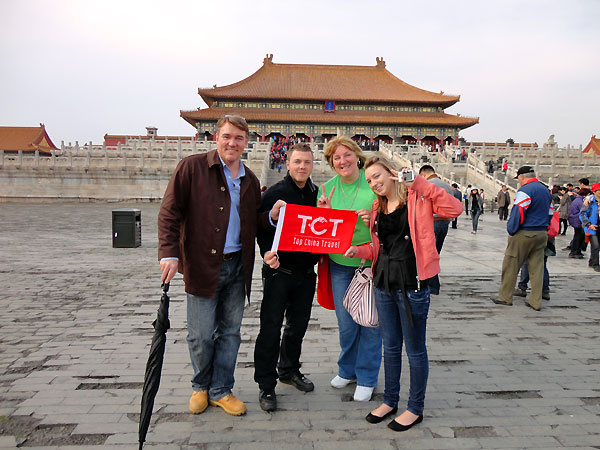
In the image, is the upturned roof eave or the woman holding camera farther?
the upturned roof eave

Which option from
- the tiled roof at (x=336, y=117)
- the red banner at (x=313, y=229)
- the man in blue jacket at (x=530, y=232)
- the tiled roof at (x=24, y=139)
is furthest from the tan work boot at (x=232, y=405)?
the tiled roof at (x=24, y=139)

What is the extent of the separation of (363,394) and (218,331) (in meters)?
1.11

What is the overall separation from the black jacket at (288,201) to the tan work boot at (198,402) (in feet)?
3.33

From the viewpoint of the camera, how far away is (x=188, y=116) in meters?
37.6

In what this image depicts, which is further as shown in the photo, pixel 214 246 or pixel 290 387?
pixel 290 387

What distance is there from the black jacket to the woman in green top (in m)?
0.12

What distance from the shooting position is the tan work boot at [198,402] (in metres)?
2.73

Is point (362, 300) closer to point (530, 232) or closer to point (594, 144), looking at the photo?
point (530, 232)

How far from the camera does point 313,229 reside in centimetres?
286

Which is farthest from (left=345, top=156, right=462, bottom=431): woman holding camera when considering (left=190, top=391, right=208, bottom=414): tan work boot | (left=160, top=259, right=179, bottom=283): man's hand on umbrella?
(left=160, top=259, right=179, bottom=283): man's hand on umbrella

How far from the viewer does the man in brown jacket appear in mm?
2684

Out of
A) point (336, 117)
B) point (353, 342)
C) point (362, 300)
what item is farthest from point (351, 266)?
point (336, 117)

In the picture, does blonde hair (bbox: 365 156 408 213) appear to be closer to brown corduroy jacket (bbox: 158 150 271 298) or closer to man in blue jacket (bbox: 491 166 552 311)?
brown corduroy jacket (bbox: 158 150 271 298)

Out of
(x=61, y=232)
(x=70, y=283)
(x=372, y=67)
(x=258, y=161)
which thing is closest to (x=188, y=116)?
(x=258, y=161)
